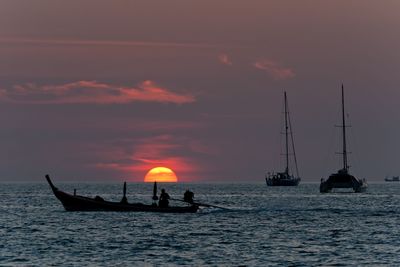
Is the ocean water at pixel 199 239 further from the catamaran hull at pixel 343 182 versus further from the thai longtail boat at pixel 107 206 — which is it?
the catamaran hull at pixel 343 182

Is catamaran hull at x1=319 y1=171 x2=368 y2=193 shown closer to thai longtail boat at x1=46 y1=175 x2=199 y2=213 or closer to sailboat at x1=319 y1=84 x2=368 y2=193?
sailboat at x1=319 y1=84 x2=368 y2=193

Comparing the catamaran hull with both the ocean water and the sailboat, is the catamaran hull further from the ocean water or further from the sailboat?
the ocean water

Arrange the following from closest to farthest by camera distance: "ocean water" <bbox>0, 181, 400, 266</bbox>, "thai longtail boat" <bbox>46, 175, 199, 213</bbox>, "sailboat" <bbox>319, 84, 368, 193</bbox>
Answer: "ocean water" <bbox>0, 181, 400, 266</bbox> → "thai longtail boat" <bbox>46, 175, 199, 213</bbox> → "sailboat" <bbox>319, 84, 368, 193</bbox>

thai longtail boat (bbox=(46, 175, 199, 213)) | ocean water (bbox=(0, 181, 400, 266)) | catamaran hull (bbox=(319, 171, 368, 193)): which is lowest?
ocean water (bbox=(0, 181, 400, 266))

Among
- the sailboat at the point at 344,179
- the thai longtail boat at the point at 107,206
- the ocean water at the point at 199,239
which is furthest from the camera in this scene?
the sailboat at the point at 344,179

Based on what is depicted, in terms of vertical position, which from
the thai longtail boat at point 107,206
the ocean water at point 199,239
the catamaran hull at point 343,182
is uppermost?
the catamaran hull at point 343,182

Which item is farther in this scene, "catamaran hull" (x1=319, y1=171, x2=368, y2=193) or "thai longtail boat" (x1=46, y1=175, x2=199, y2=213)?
"catamaran hull" (x1=319, y1=171, x2=368, y2=193)

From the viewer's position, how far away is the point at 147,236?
69.0 meters

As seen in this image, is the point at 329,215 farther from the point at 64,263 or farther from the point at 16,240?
the point at 64,263

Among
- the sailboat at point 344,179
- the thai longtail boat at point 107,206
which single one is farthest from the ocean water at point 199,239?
the sailboat at point 344,179

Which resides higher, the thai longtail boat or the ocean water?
the thai longtail boat

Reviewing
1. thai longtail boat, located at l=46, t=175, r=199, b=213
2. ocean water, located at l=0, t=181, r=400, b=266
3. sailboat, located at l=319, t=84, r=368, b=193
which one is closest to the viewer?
ocean water, located at l=0, t=181, r=400, b=266

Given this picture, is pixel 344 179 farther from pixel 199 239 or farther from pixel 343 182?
pixel 199 239

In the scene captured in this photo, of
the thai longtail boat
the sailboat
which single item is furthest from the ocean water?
the sailboat
